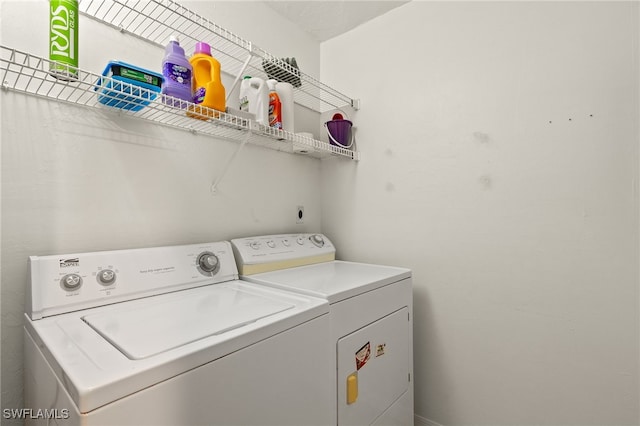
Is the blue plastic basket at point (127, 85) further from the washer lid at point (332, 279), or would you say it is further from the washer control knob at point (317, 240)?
the washer control knob at point (317, 240)

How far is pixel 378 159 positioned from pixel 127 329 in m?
1.65

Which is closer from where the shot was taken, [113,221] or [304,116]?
[113,221]

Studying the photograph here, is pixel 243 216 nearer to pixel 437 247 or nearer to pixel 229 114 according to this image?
pixel 229 114

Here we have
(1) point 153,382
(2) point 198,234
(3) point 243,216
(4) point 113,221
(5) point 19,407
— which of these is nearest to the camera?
(1) point 153,382

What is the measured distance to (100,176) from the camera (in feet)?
4.26

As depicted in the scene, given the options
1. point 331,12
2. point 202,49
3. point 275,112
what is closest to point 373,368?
point 275,112

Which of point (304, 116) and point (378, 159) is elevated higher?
point (304, 116)

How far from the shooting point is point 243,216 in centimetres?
184

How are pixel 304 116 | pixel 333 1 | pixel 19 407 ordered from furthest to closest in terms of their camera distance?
pixel 304 116 < pixel 333 1 < pixel 19 407

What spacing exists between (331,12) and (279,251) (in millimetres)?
1584

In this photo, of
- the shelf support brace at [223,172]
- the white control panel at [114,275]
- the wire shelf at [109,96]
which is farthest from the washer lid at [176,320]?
the wire shelf at [109,96]

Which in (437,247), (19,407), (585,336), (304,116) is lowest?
(19,407)

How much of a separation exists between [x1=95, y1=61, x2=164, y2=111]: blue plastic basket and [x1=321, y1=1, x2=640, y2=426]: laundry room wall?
4.45 feet

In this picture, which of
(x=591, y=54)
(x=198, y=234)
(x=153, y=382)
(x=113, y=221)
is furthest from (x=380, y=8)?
(x=153, y=382)
